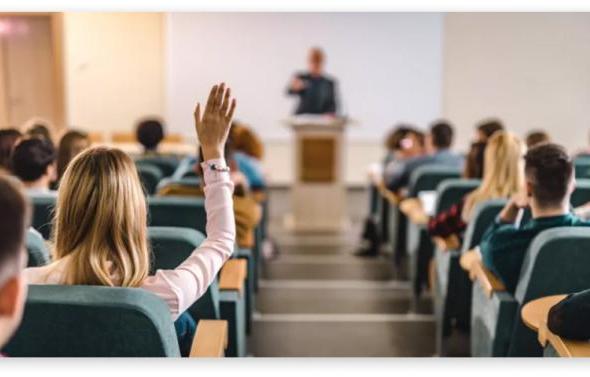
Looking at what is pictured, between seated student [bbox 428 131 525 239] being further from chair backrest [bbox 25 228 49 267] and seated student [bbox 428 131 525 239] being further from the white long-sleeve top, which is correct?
chair backrest [bbox 25 228 49 267]

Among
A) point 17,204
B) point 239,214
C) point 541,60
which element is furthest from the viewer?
point 541,60

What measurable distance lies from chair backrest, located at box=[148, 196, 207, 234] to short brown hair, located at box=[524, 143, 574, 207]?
1.16 m

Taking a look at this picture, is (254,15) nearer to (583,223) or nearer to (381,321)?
(381,321)

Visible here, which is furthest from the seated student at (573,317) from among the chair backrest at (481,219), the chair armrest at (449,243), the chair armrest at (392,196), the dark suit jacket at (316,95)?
the dark suit jacket at (316,95)

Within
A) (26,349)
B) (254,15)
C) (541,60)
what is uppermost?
(254,15)

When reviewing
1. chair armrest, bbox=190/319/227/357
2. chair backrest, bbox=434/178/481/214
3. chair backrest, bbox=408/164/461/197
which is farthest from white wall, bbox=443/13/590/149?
chair armrest, bbox=190/319/227/357

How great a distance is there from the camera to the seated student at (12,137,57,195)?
3.04 meters

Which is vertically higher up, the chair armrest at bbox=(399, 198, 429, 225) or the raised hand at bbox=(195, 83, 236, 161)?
the raised hand at bbox=(195, 83, 236, 161)

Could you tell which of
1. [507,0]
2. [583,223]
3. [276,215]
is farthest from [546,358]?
[276,215]

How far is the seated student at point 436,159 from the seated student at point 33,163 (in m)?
2.51

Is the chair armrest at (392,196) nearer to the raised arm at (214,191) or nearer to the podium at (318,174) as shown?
the podium at (318,174)

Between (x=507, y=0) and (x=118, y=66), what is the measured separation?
6749mm

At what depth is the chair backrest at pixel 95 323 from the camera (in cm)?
160

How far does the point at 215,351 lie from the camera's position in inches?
81.3
